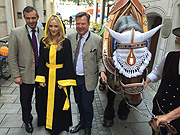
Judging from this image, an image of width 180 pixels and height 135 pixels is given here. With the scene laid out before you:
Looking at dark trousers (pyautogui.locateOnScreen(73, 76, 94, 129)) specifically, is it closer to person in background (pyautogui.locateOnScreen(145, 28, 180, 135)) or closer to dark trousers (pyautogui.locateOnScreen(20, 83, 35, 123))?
dark trousers (pyautogui.locateOnScreen(20, 83, 35, 123))

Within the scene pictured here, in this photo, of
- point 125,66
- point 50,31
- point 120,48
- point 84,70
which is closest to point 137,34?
point 120,48

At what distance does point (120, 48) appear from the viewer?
6.01 ft

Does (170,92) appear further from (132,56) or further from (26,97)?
(26,97)

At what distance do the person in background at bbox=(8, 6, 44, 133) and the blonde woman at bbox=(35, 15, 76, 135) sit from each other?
0.17 m

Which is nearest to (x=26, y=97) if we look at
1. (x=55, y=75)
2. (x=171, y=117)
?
(x=55, y=75)

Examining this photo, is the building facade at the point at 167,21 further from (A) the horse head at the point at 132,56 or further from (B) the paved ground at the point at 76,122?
(A) the horse head at the point at 132,56

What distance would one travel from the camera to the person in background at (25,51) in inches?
88.4

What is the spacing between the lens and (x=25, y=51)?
2289mm

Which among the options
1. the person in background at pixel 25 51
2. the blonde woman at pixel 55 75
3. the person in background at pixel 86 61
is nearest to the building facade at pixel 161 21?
the person in background at pixel 86 61

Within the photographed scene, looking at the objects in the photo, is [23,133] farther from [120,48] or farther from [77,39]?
A: [120,48]

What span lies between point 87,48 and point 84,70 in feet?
1.12

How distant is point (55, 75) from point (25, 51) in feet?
1.94

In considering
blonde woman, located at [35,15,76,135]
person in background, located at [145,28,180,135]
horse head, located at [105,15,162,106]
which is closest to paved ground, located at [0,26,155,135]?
blonde woman, located at [35,15,76,135]

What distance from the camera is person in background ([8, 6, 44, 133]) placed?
2.24 m
